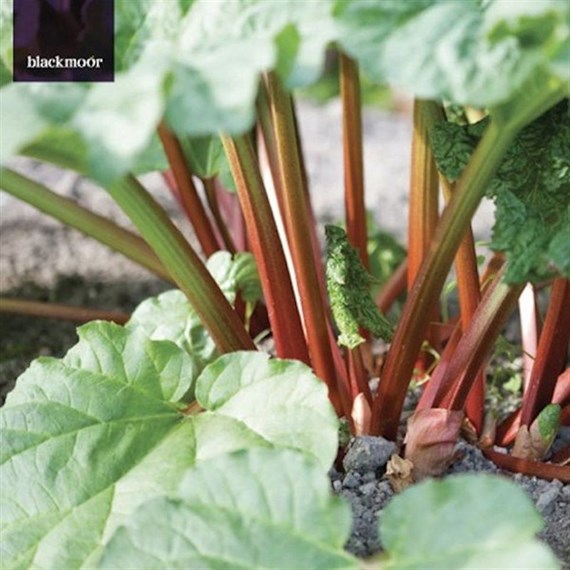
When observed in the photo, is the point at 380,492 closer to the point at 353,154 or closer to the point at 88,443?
the point at 88,443

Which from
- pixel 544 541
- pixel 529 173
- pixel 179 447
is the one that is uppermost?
pixel 529 173

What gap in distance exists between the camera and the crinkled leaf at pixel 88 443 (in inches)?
44.7

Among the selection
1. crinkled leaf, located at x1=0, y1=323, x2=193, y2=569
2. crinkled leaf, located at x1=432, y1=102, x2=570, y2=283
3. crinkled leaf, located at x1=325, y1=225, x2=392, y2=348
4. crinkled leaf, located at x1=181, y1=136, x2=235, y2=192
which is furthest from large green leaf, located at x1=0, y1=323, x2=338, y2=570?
crinkled leaf, located at x1=181, y1=136, x2=235, y2=192

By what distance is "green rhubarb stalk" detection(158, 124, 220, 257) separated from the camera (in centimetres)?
162

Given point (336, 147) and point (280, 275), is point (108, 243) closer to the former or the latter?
point (280, 275)

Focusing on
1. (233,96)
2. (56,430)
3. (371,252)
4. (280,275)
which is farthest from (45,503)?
(371,252)

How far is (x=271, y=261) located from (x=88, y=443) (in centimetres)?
29

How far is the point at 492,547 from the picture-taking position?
2.95 ft

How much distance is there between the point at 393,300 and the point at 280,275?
410 mm

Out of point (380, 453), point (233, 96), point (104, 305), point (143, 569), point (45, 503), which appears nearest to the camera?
point (233, 96)

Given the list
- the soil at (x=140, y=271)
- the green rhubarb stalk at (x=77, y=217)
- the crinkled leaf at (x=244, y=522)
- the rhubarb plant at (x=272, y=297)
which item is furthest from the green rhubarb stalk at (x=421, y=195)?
the crinkled leaf at (x=244, y=522)

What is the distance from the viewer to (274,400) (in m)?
1.17

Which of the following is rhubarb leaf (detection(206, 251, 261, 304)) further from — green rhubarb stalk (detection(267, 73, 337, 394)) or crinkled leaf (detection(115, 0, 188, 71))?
crinkled leaf (detection(115, 0, 188, 71))

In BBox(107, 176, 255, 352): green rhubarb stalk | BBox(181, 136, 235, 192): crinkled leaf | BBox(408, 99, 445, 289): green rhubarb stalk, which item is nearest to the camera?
BBox(107, 176, 255, 352): green rhubarb stalk
